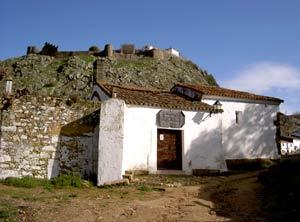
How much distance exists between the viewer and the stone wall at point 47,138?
14.0 metres

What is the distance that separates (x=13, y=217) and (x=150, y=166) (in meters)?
8.71

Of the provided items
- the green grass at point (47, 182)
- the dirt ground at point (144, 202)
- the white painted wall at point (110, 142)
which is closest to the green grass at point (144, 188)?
the dirt ground at point (144, 202)

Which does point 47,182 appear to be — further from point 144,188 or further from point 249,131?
point 249,131

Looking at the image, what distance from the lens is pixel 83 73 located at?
45094mm

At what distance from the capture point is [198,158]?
1806 cm

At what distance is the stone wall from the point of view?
14.0 m

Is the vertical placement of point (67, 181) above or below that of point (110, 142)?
below

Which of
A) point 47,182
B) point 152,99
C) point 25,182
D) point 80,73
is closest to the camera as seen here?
point 25,182

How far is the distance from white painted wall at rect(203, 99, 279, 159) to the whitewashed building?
0.19 ft

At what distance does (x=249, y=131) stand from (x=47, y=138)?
1228cm

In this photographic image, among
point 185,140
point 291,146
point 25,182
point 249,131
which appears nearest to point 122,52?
point 291,146

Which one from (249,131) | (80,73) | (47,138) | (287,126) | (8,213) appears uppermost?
(80,73)

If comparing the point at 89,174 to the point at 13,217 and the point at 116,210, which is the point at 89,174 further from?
the point at 13,217

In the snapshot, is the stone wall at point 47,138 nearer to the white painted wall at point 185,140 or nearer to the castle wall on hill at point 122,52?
the white painted wall at point 185,140
